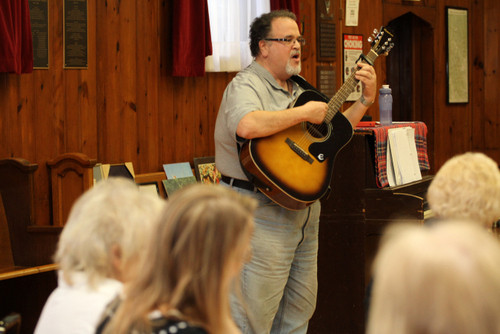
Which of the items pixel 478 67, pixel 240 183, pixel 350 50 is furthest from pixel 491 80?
pixel 240 183

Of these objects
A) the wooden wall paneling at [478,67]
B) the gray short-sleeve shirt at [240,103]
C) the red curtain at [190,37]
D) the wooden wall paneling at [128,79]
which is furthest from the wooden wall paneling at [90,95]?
the wooden wall paneling at [478,67]

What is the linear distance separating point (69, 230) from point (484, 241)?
918 millimetres

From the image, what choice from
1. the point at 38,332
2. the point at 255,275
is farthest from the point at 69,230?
the point at 255,275

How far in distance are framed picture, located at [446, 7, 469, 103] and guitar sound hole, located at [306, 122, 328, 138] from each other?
456 cm

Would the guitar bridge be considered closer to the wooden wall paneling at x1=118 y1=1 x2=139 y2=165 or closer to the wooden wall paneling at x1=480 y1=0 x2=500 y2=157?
the wooden wall paneling at x1=118 y1=1 x2=139 y2=165

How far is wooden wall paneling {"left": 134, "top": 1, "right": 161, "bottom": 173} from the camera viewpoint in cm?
433

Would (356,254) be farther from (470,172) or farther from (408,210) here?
(470,172)

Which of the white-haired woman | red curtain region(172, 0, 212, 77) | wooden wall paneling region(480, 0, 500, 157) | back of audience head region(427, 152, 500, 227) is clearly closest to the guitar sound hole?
back of audience head region(427, 152, 500, 227)

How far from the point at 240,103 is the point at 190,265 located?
1.78m

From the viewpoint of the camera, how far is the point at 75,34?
3.98m

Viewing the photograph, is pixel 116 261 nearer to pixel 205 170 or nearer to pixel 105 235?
pixel 105 235

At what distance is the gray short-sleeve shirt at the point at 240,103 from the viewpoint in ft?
9.96

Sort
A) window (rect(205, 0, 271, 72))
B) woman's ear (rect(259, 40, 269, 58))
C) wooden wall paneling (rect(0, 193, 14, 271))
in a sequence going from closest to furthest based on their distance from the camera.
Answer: woman's ear (rect(259, 40, 269, 58)) < wooden wall paneling (rect(0, 193, 14, 271)) < window (rect(205, 0, 271, 72))

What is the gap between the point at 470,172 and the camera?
2105 mm
